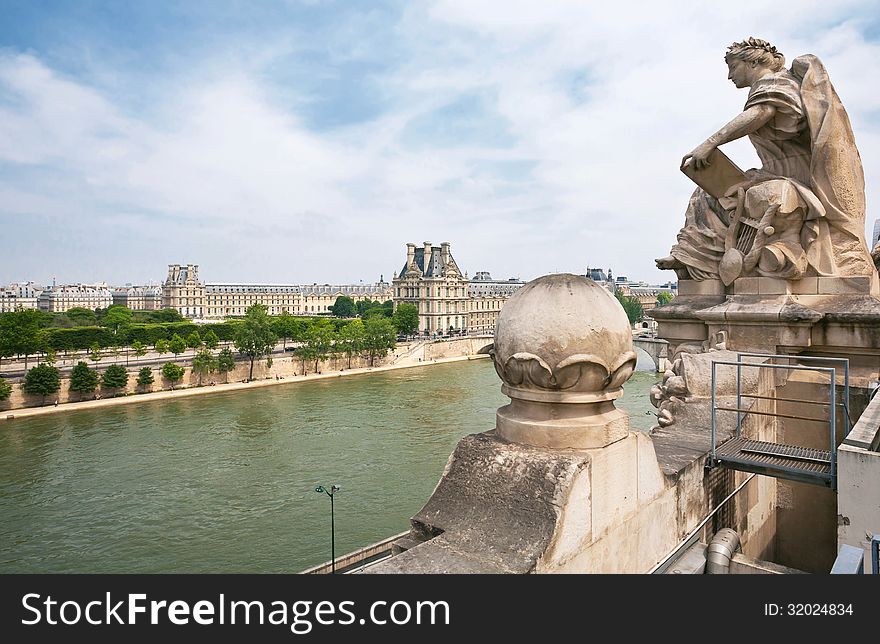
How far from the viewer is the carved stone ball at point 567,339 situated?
2.98m

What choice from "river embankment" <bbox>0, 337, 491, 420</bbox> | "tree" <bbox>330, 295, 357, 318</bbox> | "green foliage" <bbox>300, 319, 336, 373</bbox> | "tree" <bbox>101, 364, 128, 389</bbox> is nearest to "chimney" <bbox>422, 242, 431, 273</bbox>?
"tree" <bbox>330, 295, 357, 318</bbox>

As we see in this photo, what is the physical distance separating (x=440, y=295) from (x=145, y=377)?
5912 cm

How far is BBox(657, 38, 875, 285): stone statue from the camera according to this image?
625cm

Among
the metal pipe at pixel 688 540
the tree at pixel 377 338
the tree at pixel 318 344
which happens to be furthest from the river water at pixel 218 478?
the tree at pixel 377 338

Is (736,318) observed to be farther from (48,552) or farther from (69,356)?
(69,356)

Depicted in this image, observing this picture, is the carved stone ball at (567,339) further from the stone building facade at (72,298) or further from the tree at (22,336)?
the stone building facade at (72,298)

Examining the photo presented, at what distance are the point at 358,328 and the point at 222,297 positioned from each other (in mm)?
77647

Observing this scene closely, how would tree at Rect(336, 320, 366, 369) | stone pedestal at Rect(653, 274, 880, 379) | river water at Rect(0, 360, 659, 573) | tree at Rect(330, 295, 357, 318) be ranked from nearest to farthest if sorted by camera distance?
1. stone pedestal at Rect(653, 274, 880, 379)
2. river water at Rect(0, 360, 659, 573)
3. tree at Rect(336, 320, 366, 369)
4. tree at Rect(330, 295, 357, 318)

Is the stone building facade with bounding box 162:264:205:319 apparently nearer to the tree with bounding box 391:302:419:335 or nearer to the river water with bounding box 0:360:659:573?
the tree with bounding box 391:302:419:335

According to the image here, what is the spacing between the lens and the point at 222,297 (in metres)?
126

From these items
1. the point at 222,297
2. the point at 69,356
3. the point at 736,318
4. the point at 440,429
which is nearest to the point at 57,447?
the point at 440,429

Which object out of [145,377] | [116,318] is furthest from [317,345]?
[116,318]

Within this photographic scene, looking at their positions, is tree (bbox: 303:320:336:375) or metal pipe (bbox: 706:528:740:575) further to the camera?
tree (bbox: 303:320:336:375)

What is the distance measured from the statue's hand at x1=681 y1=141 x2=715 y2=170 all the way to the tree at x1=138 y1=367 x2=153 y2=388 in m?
41.4
